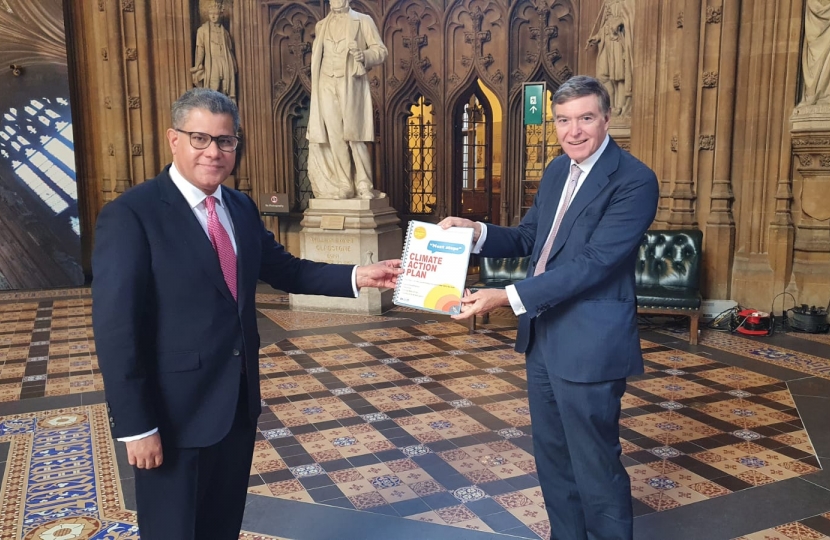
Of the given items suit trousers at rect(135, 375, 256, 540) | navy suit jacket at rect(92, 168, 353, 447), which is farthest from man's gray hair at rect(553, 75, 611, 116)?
suit trousers at rect(135, 375, 256, 540)

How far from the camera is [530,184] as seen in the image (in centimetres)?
1148

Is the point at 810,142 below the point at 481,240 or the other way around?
the other way around

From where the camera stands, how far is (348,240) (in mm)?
7879

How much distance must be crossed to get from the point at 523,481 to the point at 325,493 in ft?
3.42

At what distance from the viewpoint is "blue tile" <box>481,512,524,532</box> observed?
3224 mm

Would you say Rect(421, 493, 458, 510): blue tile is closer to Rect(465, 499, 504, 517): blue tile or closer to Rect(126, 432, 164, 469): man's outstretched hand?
Rect(465, 499, 504, 517): blue tile

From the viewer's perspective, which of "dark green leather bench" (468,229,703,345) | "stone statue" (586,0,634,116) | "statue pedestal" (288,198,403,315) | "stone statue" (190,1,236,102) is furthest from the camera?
"stone statue" (190,1,236,102)

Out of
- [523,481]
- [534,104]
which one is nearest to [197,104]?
[523,481]

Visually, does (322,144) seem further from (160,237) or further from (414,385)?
(160,237)

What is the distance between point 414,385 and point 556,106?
339 cm

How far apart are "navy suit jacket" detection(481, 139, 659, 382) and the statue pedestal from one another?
537cm

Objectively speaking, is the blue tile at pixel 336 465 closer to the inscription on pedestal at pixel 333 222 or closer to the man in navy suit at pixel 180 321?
the man in navy suit at pixel 180 321

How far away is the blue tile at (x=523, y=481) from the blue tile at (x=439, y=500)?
36 centimetres

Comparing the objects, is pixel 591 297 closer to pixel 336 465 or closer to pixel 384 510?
pixel 384 510
